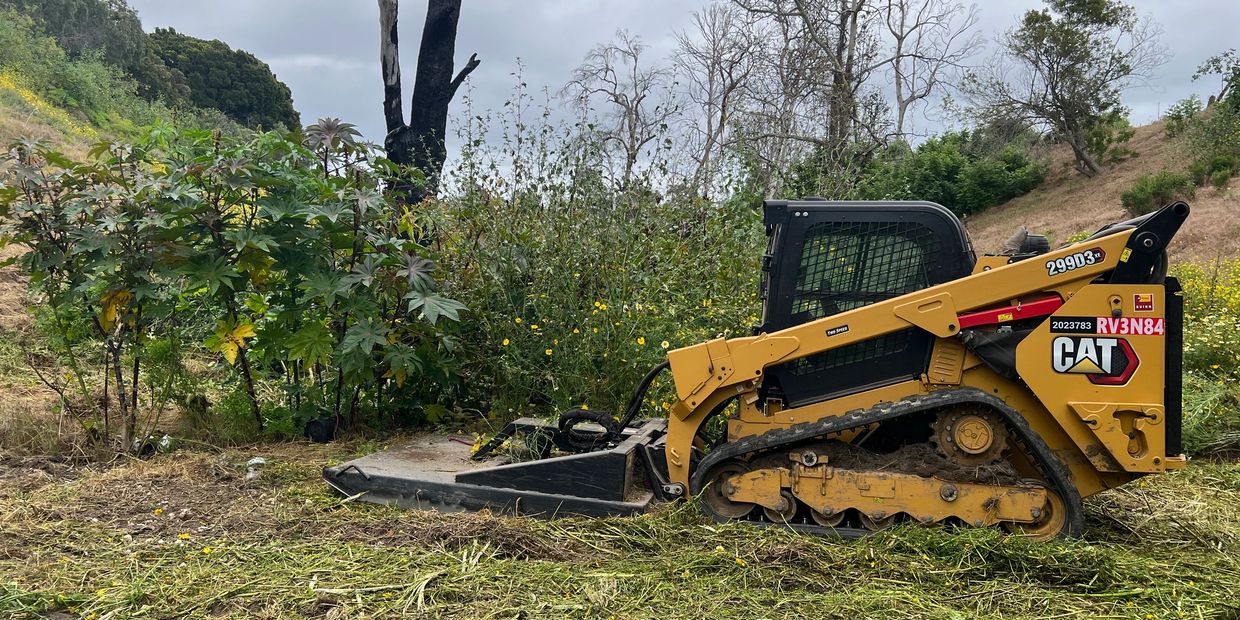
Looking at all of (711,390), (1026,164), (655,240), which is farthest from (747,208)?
(1026,164)

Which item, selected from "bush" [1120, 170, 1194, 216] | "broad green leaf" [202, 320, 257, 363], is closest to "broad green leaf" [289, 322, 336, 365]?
"broad green leaf" [202, 320, 257, 363]

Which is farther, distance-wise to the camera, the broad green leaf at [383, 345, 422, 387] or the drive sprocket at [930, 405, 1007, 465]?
the broad green leaf at [383, 345, 422, 387]

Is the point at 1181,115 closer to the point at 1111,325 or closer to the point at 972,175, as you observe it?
the point at 972,175

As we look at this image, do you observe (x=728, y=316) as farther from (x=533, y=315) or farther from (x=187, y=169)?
(x=187, y=169)

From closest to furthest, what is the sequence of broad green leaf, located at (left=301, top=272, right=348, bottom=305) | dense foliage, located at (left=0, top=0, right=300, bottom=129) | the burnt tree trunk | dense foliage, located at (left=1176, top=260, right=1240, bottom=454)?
broad green leaf, located at (left=301, top=272, right=348, bottom=305) < dense foliage, located at (left=1176, top=260, right=1240, bottom=454) < the burnt tree trunk < dense foliage, located at (left=0, top=0, right=300, bottom=129)

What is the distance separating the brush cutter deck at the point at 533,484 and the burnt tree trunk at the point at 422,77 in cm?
612

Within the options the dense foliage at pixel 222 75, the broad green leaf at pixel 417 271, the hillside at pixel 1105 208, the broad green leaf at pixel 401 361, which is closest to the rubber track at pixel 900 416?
the broad green leaf at pixel 417 271

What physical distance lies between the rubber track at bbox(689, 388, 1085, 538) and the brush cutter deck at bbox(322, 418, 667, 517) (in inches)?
14.4

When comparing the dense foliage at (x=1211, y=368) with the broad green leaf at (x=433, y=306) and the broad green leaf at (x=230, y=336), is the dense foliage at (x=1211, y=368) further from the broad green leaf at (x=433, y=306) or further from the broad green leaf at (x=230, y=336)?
the broad green leaf at (x=230, y=336)

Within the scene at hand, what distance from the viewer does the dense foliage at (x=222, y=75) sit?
38031mm

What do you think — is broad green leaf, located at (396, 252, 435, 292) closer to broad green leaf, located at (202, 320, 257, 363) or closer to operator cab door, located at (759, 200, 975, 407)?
broad green leaf, located at (202, 320, 257, 363)

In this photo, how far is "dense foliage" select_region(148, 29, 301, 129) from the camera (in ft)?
125

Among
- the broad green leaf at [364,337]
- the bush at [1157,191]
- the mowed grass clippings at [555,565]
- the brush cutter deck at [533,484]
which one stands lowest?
the mowed grass clippings at [555,565]

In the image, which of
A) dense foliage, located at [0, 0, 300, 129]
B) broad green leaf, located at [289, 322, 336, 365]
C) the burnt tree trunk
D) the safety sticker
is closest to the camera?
the safety sticker
